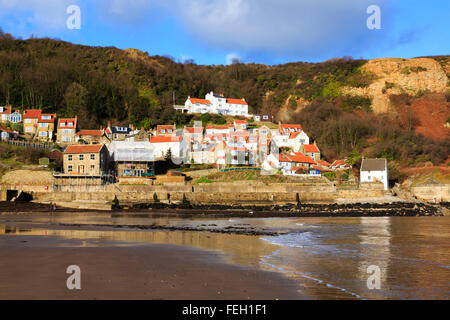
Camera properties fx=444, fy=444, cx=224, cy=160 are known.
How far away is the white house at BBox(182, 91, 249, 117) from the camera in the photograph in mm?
81375

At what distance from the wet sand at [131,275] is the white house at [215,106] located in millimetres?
66597

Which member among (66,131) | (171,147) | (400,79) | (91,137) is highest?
(400,79)

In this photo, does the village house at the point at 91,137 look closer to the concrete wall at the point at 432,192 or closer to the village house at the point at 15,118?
the village house at the point at 15,118

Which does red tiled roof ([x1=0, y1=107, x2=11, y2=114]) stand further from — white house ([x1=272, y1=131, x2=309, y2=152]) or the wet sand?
the wet sand

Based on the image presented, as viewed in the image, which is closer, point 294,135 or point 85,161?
point 85,161

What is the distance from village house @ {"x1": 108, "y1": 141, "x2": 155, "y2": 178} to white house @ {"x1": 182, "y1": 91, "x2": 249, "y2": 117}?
114ft

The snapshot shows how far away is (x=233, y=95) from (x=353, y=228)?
256ft

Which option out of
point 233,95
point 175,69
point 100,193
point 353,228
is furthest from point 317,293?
point 175,69

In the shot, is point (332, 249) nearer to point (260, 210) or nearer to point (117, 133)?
point (260, 210)

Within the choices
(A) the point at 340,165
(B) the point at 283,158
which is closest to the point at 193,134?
(B) the point at 283,158

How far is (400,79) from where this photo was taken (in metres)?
91.8

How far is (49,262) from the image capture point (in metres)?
12.6

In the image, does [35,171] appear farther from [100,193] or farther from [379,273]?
[379,273]

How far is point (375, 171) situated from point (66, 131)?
132ft
